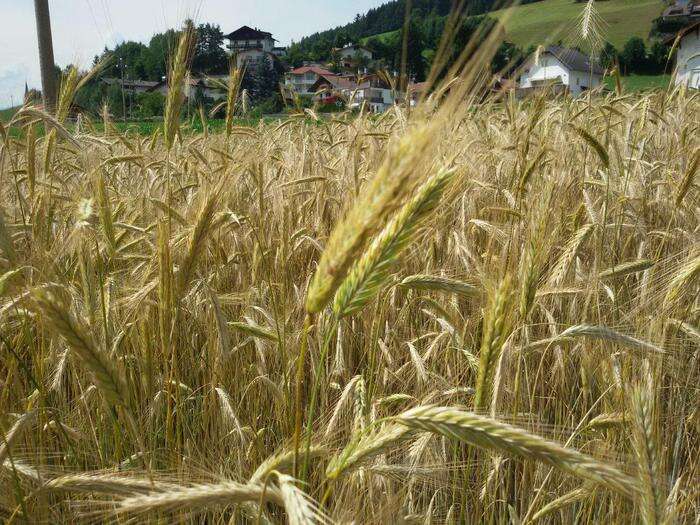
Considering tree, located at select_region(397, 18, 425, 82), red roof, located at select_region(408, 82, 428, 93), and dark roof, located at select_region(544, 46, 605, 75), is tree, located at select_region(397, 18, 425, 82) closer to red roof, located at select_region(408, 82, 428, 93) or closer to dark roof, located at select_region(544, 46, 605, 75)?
red roof, located at select_region(408, 82, 428, 93)

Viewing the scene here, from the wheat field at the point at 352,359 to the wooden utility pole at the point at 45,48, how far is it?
5401 millimetres

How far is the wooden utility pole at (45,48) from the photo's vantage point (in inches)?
279

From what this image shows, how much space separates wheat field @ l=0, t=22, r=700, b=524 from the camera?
88cm

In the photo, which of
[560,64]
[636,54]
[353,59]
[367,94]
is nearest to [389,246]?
[367,94]

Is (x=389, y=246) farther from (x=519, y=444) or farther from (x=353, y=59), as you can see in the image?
(x=353, y=59)

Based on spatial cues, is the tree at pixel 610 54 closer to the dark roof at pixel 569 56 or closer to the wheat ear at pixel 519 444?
the dark roof at pixel 569 56

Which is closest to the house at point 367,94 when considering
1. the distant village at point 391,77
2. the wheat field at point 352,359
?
the distant village at point 391,77

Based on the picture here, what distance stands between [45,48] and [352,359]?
7.35 m

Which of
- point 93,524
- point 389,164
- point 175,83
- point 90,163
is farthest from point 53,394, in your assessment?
point 389,164

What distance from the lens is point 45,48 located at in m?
7.61

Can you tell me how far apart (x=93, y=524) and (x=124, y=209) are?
1.84 meters

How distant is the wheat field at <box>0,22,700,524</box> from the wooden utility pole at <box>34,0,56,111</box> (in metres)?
5.40

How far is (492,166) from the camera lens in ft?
12.9

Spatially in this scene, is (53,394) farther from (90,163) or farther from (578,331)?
(578,331)
